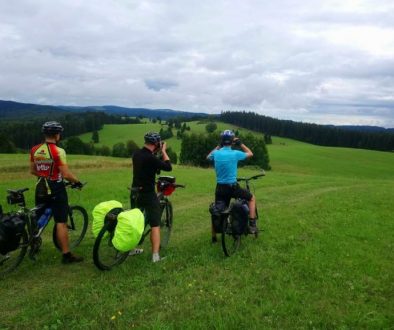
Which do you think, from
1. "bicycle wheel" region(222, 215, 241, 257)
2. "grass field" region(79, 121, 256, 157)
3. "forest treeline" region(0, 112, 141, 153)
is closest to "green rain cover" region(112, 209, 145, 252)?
"bicycle wheel" region(222, 215, 241, 257)

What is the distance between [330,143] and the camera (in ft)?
456

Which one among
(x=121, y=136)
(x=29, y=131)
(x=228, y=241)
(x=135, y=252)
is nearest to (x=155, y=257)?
(x=135, y=252)

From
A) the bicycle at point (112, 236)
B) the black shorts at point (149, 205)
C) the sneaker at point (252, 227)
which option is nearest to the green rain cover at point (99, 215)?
the bicycle at point (112, 236)

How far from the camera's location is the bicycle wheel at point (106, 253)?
739 centimetres

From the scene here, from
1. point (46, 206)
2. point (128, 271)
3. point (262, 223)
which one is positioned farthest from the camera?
point (262, 223)

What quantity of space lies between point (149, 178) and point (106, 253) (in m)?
1.93

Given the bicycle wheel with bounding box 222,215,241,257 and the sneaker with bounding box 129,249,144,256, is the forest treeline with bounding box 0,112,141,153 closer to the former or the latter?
the sneaker with bounding box 129,249,144,256

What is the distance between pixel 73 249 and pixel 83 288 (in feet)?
9.20

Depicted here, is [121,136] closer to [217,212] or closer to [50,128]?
[50,128]

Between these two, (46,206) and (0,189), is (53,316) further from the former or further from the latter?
(0,189)

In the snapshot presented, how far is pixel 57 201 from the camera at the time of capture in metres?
8.27

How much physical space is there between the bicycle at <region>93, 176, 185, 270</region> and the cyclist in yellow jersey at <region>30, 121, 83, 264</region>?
831mm

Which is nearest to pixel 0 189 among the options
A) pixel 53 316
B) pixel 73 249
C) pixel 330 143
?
pixel 73 249

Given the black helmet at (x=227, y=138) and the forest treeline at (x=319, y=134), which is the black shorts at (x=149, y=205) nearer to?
the black helmet at (x=227, y=138)
